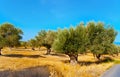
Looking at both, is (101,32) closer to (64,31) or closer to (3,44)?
(64,31)

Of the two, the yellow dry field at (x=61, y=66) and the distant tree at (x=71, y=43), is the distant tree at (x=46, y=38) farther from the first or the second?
the distant tree at (x=71, y=43)

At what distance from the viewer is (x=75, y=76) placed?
19.0 metres

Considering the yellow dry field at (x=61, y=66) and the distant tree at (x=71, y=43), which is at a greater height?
the distant tree at (x=71, y=43)

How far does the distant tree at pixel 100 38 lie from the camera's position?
174 feet

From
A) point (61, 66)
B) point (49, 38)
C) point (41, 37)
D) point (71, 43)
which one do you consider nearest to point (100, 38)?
point (71, 43)

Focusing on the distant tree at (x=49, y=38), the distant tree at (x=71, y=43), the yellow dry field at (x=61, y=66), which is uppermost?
the distant tree at (x=49, y=38)

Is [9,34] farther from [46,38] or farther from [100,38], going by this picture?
[100,38]

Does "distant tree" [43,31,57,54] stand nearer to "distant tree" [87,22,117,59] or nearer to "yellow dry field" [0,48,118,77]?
"yellow dry field" [0,48,118,77]

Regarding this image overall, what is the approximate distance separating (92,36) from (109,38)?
13.8 feet

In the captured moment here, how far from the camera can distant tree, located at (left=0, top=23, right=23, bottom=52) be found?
69.0 meters

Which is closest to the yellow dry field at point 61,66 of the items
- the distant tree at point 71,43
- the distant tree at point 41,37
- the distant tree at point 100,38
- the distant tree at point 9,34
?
the distant tree at point 71,43

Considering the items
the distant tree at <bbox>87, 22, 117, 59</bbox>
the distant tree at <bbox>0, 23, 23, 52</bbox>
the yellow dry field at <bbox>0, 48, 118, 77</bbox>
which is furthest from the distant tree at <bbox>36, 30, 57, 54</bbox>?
the distant tree at <bbox>87, 22, 117, 59</bbox>

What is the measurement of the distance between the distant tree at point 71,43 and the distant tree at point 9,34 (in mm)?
23827

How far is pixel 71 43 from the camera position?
158 ft
